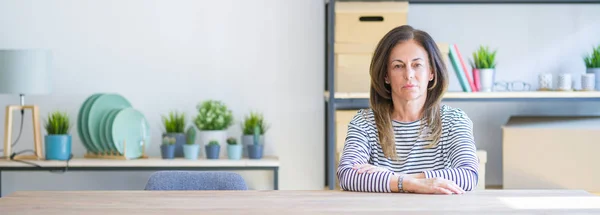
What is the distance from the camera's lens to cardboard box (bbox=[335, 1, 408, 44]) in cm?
368

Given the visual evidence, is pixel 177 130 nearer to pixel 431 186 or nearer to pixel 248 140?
pixel 248 140

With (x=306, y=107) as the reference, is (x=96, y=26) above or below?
above

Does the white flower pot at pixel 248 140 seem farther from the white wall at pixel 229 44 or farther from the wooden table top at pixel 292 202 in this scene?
the wooden table top at pixel 292 202

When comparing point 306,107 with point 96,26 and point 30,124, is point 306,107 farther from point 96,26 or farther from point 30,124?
point 30,124

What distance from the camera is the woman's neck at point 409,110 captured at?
221cm

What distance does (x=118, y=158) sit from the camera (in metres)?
3.71

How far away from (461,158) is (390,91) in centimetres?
28

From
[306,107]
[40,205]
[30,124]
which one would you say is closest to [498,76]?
[306,107]

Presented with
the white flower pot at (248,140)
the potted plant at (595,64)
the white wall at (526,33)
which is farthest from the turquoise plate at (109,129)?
the potted plant at (595,64)

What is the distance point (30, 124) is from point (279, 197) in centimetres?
249

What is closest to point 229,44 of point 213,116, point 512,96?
point 213,116

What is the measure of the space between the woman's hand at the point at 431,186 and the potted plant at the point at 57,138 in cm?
214

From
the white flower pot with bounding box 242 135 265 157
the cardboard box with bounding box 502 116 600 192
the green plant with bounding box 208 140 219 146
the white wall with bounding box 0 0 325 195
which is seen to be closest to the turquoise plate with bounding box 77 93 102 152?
the white wall with bounding box 0 0 325 195

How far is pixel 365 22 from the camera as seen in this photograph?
3.70m
